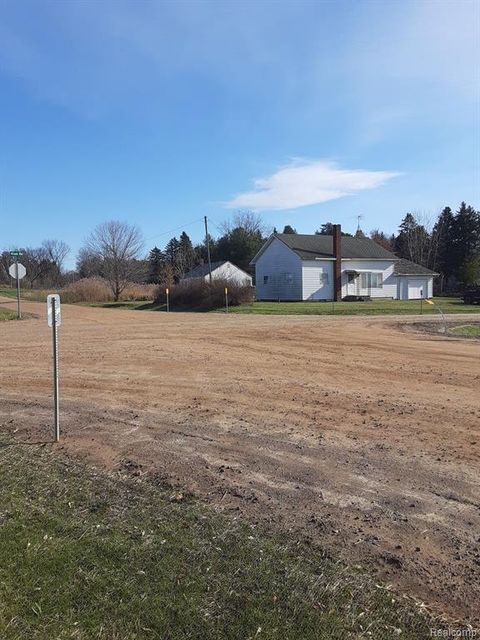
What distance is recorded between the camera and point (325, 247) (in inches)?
2005

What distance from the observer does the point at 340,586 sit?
3363 mm

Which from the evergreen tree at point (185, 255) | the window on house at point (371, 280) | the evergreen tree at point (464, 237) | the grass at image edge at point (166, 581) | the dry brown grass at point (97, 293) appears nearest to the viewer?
the grass at image edge at point (166, 581)

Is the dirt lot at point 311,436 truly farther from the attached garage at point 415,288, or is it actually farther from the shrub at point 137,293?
the shrub at point 137,293

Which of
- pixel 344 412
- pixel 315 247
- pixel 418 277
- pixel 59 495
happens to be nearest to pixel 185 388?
pixel 344 412

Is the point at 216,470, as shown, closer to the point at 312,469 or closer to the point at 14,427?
the point at 312,469

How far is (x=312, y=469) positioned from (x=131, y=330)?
1725 cm

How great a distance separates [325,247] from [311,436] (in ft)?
150

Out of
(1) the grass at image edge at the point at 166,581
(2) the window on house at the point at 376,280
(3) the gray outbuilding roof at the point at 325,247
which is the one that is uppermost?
(3) the gray outbuilding roof at the point at 325,247

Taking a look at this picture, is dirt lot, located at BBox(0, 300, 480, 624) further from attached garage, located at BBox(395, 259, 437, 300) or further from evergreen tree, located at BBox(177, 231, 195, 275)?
evergreen tree, located at BBox(177, 231, 195, 275)

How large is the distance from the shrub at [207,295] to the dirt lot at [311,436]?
24.6 m

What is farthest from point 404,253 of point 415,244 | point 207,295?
point 207,295

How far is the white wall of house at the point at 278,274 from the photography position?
4816 cm

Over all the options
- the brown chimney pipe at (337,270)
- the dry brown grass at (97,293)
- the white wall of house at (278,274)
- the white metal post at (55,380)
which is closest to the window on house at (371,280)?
the brown chimney pipe at (337,270)

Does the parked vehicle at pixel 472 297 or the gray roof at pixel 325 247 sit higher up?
the gray roof at pixel 325 247
